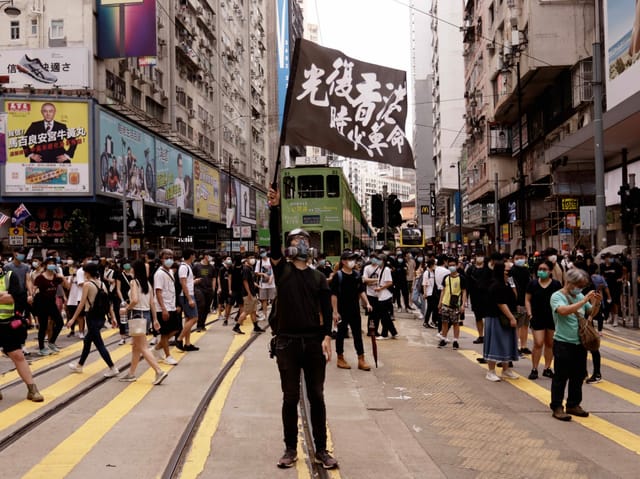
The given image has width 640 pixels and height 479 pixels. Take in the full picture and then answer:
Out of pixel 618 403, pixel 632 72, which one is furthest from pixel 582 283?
pixel 632 72

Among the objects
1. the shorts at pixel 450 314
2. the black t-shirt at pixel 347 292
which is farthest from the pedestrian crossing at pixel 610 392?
the black t-shirt at pixel 347 292

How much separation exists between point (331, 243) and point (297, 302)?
17145 millimetres

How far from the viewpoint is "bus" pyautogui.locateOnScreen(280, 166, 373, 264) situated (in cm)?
2230

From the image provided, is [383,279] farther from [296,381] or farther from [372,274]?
[296,381]

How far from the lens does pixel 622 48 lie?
23531 mm

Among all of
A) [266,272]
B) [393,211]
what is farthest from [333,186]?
[393,211]

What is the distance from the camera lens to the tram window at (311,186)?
73.0 ft

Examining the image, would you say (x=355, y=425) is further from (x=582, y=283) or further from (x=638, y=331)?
(x=638, y=331)

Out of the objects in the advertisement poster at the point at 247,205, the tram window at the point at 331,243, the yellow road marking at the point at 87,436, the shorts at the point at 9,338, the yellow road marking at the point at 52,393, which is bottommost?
the yellow road marking at the point at 52,393

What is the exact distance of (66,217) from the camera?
34562 millimetres

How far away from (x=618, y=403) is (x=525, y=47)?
28.4 m

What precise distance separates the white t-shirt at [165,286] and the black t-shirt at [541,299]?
523cm

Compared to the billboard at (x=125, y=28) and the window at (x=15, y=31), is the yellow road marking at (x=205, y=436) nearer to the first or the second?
the billboard at (x=125, y=28)

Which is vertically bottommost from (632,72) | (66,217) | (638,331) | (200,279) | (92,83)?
(638,331)
